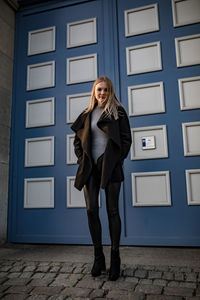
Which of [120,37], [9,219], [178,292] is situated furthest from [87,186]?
[120,37]

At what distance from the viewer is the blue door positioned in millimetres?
2975

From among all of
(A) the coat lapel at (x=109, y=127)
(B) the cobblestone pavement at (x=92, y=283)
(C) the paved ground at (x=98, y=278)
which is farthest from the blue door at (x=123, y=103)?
(A) the coat lapel at (x=109, y=127)

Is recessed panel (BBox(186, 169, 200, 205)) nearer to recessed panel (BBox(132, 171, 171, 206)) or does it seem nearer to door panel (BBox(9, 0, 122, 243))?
recessed panel (BBox(132, 171, 171, 206))

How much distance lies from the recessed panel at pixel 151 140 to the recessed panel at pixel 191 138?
0.22 meters

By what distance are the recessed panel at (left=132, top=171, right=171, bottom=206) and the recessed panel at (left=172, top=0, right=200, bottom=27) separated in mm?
1838

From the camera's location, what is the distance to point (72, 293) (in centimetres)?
175

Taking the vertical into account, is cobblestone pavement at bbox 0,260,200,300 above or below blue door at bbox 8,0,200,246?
below

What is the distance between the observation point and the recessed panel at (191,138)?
9.66 feet

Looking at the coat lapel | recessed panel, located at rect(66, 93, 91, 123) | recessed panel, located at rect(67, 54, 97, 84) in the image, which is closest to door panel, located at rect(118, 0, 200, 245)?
recessed panel, located at rect(67, 54, 97, 84)

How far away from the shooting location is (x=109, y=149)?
205cm

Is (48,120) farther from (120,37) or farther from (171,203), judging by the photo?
(171,203)

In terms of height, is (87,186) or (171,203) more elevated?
(87,186)

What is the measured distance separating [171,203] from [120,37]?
2.18 m

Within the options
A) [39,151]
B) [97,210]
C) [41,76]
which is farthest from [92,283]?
[41,76]
